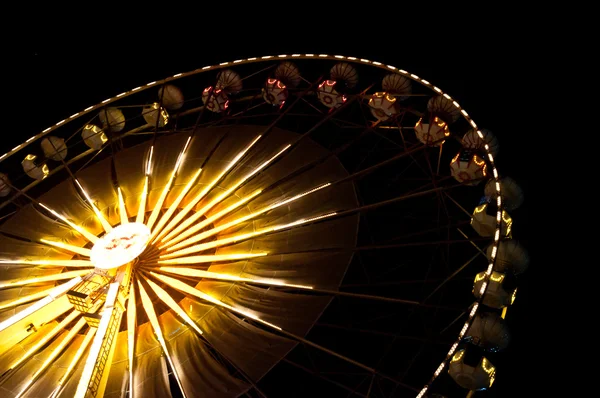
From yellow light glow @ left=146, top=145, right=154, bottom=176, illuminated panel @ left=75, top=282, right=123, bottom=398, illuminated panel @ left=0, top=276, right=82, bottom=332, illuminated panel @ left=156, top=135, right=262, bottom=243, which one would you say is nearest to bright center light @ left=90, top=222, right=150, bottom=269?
illuminated panel @ left=156, top=135, right=262, bottom=243

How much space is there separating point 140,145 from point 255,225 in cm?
580

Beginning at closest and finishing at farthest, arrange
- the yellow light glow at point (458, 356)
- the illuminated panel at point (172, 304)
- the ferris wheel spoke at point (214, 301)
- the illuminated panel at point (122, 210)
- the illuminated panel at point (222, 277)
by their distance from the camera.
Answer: the yellow light glow at point (458, 356), the ferris wheel spoke at point (214, 301), the illuminated panel at point (172, 304), the illuminated panel at point (222, 277), the illuminated panel at point (122, 210)

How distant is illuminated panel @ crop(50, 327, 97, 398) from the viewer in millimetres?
13371

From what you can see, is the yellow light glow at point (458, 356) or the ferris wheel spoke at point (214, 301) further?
the ferris wheel spoke at point (214, 301)

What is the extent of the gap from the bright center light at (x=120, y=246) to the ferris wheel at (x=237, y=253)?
45mm

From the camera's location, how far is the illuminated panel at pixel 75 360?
1337cm

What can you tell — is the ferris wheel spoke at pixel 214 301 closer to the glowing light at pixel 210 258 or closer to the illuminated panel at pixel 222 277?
the illuminated panel at pixel 222 277

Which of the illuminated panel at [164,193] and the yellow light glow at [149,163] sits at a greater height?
the yellow light glow at [149,163]

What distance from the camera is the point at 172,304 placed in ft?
47.3

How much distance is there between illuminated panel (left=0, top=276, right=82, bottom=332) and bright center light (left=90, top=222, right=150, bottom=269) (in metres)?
0.73

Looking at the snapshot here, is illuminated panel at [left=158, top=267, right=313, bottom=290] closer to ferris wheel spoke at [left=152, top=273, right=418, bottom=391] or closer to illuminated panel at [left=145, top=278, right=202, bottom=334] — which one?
ferris wheel spoke at [left=152, top=273, right=418, bottom=391]

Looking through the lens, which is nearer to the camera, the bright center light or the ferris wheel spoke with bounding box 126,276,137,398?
the ferris wheel spoke with bounding box 126,276,137,398

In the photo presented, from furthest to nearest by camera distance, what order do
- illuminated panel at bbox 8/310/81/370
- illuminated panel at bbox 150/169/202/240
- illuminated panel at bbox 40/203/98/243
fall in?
illuminated panel at bbox 40/203/98/243, illuminated panel at bbox 150/169/202/240, illuminated panel at bbox 8/310/81/370

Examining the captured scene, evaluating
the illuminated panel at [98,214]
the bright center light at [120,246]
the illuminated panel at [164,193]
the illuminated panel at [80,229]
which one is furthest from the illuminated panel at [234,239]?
Answer: the illuminated panel at [80,229]
